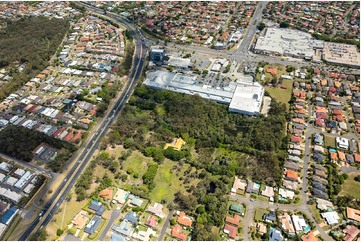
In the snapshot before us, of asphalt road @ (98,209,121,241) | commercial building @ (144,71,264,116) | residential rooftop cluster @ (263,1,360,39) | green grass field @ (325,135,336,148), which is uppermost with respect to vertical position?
residential rooftop cluster @ (263,1,360,39)

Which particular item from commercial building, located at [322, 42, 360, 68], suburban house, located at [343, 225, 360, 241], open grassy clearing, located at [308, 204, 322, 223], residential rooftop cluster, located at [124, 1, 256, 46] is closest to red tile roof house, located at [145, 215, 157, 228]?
open grassy clearing, located at [308, 204, 322, 223]

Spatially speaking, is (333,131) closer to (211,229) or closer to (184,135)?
(184,135)

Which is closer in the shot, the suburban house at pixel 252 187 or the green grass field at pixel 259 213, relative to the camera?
the green grass field at pixel 259 213

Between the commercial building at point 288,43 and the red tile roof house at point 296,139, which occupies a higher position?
the commercial building at point 288,43

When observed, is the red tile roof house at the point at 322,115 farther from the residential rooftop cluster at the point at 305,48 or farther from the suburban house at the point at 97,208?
the suburban house at the point at 97,208

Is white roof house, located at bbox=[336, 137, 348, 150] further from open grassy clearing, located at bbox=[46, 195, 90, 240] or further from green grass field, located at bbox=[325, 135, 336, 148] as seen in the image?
open grassy clearing, located at bbox=[46, 195, 90, 240]

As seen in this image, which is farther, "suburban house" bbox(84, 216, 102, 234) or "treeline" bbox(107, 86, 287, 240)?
"treeline" bbox(107, 86, 287, 240)

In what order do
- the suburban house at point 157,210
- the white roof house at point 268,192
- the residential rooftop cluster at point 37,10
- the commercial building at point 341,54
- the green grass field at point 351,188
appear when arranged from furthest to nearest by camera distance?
the residential rooftop cluster at point 37,10 → the commercial building at point 341,54 → the green grass field at point 351,188 → the white roof house at point 268,192 → the suburban house at point 157,210

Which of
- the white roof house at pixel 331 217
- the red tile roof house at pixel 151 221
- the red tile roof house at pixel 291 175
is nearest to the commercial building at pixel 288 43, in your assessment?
the red tile roof house at pixel 291 175
